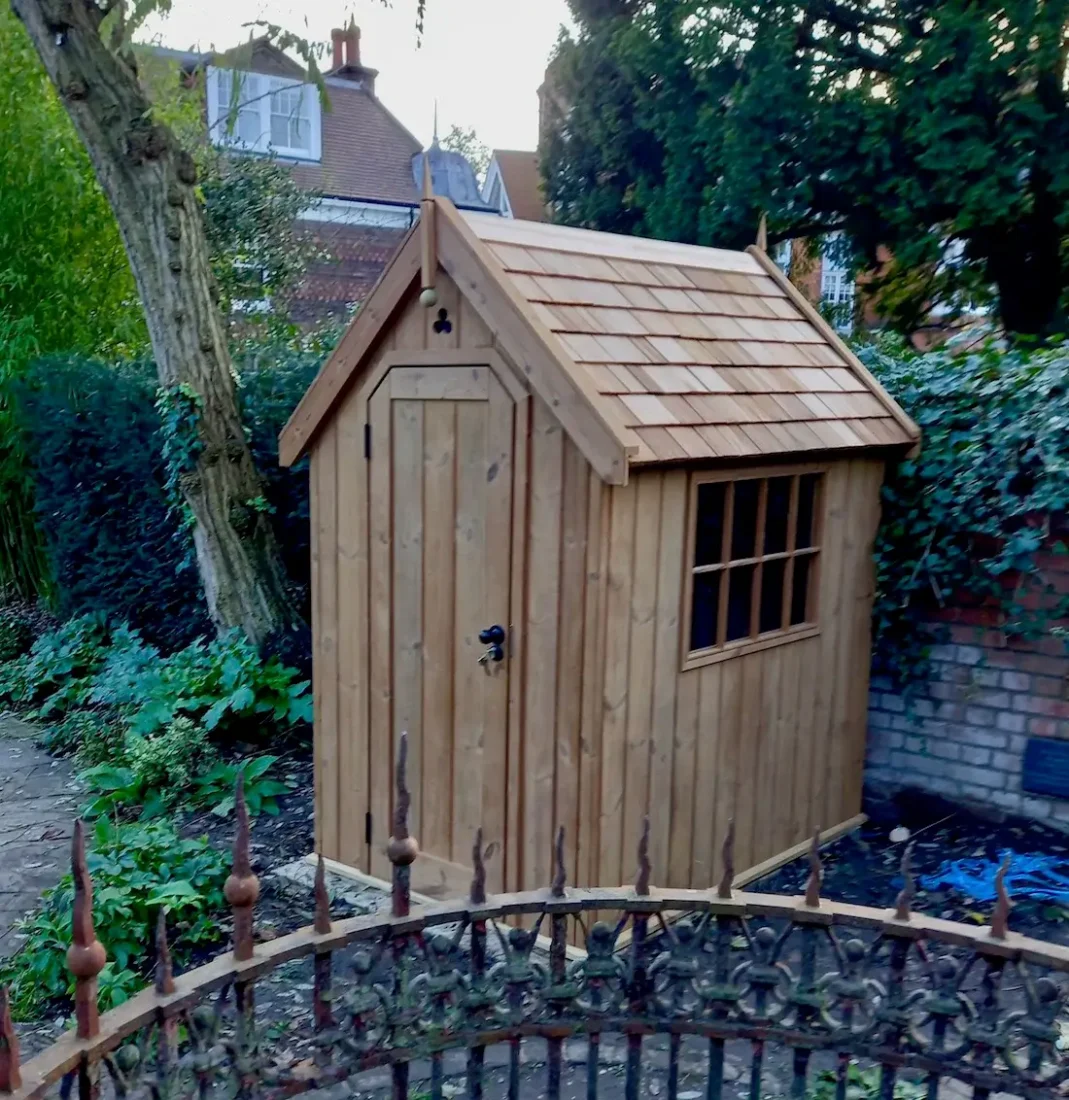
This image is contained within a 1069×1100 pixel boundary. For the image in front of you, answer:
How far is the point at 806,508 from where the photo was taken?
5.27 meters

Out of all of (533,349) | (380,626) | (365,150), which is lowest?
(380,626)

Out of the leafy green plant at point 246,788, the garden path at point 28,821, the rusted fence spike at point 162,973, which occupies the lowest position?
the garden path at point 28,821

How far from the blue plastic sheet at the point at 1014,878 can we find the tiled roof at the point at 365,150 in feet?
63.8

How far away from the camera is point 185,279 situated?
7.18 meters

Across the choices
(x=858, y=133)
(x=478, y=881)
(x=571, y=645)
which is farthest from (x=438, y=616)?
(x=858, y=133)

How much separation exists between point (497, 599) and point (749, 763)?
1472mm

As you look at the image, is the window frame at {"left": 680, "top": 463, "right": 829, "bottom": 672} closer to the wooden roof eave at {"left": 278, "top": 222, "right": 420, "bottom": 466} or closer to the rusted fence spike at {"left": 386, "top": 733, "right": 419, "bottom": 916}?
the wooden roof eave at {"left": 278, "top": 222, "right": 420, "bottom": 466}

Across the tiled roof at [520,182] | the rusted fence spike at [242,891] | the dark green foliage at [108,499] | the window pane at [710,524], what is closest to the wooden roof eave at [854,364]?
the window pane at [710,524]

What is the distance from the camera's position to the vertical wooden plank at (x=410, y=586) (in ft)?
15.7

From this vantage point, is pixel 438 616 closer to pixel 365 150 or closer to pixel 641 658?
pixel 641 658

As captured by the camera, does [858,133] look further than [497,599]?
Yes

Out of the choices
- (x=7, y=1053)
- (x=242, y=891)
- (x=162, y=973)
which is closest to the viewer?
(x=7, y=1053)

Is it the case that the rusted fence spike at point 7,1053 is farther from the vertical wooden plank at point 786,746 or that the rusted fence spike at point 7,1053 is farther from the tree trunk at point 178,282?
the tree trunk at point 178,282

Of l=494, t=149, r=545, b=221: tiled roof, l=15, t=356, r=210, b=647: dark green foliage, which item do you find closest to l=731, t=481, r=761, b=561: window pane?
l=15, t=356, r=210, b=647: dark green foliage
